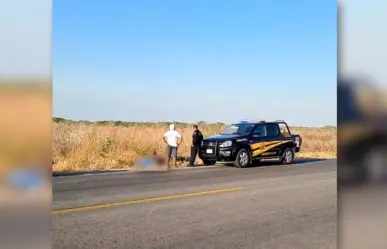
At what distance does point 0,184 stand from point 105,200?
249 inches

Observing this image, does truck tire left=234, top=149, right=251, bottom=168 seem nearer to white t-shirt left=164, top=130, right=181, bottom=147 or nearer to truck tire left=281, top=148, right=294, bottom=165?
truck tire left=281, top=148, right=294, bottom=165

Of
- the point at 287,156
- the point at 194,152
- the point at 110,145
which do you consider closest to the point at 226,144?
the point at 194,152

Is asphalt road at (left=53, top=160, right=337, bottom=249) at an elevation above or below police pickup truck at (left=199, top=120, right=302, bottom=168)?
below

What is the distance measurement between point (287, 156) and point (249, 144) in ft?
6.54

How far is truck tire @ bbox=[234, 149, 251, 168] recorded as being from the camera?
1455cm

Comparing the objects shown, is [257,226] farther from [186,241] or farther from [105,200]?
[105,200]

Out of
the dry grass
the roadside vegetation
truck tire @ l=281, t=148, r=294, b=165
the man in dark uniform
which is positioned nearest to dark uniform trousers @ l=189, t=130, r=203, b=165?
the man in dark uniform

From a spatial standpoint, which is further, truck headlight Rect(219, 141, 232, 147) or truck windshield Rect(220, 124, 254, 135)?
truck windshield Rect(220, 124, 254, 135)

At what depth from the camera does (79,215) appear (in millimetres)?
6051

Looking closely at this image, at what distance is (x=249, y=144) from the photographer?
1488 centimetres

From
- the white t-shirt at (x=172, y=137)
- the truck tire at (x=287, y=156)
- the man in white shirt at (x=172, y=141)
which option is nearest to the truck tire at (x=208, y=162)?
the man in white shirt at (x=172, y=141)

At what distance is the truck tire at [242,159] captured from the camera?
1455cm

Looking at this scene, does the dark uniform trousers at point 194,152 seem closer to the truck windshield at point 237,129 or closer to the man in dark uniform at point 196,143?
the man in dark uniform at point 196,143

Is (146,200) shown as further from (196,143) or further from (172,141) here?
(196,143)
